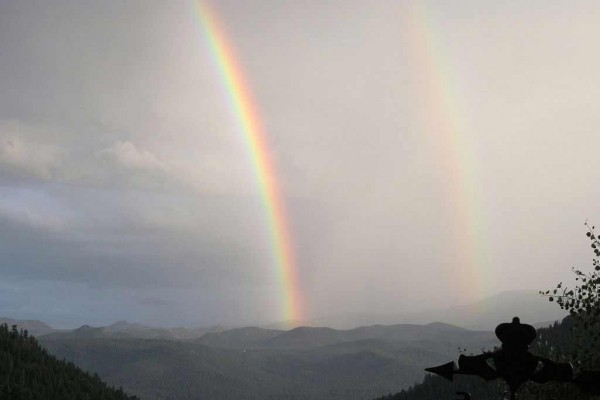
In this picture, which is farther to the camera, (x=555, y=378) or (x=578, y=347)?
(x=578, y=347)

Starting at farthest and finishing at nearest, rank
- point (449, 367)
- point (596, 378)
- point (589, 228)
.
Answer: point (589, 228) < point (449, 367) < point (596, 378)

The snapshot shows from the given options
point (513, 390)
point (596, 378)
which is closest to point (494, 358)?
point (513, 390)

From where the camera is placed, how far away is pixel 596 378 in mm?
12297

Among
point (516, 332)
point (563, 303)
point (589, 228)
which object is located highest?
point (589, 228)

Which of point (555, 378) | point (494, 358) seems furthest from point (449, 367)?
point (555, 378)

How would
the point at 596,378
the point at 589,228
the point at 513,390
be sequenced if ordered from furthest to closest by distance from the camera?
the point at 589,228
the point at 513,390
the point at 596,378

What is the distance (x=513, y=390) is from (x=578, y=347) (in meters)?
22.2

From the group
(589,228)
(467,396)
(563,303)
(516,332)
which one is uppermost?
(589,228)

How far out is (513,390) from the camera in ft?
43.7

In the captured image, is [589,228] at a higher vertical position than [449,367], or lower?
higher

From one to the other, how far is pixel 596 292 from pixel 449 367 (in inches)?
865

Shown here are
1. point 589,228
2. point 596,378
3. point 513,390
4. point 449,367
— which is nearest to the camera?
point 596,378

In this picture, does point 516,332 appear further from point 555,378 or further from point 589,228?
point 589,228

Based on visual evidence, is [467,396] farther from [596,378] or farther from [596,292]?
[596,292]
